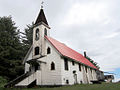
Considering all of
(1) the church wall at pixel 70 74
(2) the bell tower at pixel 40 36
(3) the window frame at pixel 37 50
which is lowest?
(1) the church wall at pixel 70 74

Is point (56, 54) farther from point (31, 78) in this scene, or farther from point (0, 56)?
point (0, 56)

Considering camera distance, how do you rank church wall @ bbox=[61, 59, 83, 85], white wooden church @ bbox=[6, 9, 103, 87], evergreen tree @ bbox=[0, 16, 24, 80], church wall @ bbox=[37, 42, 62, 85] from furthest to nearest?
evergreen tree @ bbox=[0, 16, 24, 80], church wall @ bbox=[61, 59, 83, 85], church wall @ bbox=[37, 42, 62, 85], white wooden church @ bbox=[6, 9, 103, 87]

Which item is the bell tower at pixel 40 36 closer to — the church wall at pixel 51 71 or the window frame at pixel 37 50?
the window frame at pixel 37 50

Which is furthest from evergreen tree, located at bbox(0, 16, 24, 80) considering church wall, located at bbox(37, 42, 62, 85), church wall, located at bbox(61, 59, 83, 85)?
church wall, located at bbox(61, 59, 83, 85)

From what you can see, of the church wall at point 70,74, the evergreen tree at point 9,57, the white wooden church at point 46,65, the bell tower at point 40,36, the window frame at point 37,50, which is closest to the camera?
the white wooden church at point 46,65

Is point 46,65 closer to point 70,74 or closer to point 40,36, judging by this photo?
point 70,74

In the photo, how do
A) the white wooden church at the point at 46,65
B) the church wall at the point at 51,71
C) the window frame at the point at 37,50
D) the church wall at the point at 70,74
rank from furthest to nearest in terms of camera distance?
the window frame at the point at 37,50 → the church wall at the point at 70,74 → the church wall at the point at 51,71 → the white wooden church at the point at 46,65

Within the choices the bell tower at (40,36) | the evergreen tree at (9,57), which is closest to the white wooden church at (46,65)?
the bell tower at (40,36)

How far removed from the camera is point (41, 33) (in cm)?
2041

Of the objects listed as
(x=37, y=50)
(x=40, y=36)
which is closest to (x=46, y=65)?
(x=37, y=50)

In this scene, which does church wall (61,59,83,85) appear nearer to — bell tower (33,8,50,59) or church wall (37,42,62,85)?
church wall (37,42,62,85)

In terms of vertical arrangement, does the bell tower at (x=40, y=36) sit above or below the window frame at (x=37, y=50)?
above

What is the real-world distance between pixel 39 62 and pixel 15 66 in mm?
12467

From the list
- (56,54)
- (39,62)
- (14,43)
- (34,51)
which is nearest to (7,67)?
(14,43)
